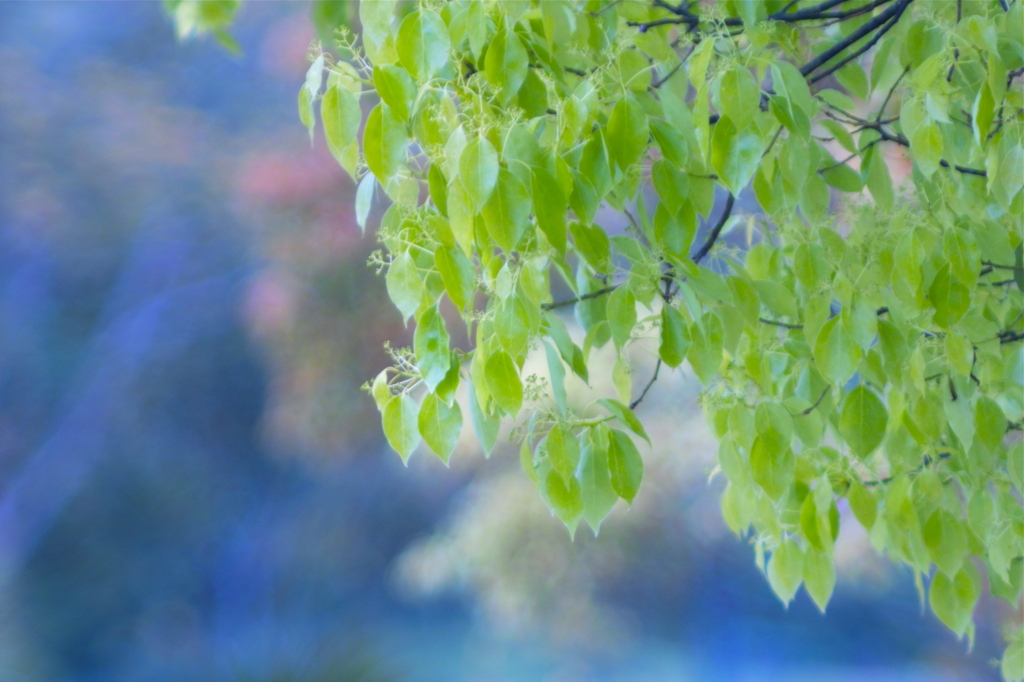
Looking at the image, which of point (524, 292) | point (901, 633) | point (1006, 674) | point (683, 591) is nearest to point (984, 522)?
point (1006, 674)

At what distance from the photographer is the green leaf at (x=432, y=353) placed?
0.56 meters

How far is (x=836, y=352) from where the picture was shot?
62cm

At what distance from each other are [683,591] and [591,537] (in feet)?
0.73

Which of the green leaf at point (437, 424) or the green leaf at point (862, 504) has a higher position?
the green leaf at point (437, 424)

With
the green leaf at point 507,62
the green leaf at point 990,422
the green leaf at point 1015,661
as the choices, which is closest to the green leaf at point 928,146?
the green leaf at point 990,422

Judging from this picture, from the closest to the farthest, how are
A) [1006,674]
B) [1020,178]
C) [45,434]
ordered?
[1020,178] → [1006,674] → [45,434]

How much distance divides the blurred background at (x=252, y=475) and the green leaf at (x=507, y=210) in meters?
1.10

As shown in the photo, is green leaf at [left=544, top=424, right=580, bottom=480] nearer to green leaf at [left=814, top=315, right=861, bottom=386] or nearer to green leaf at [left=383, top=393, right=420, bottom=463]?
green leaf at [left=383, top=393, right=420, bottom=463]

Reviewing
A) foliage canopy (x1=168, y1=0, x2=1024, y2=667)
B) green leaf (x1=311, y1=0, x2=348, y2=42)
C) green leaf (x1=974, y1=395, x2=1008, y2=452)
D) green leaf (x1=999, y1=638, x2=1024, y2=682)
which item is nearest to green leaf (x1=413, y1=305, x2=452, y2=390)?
foliage canopy (x1=168, y1=0, x2=1024, y2=667)

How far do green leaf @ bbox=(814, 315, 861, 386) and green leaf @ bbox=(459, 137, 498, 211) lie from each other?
325mm

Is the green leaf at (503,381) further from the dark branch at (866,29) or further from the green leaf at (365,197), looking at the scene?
the dark branch at (866,29)

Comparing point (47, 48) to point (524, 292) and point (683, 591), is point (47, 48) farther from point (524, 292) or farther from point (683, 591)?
point (683, 591)

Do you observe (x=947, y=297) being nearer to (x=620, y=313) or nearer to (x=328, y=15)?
(x=620, y=313)

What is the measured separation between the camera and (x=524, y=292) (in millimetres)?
552
